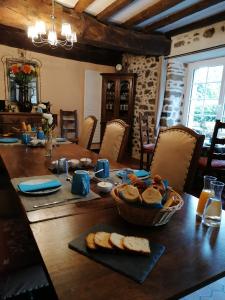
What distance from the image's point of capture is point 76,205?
992 mm

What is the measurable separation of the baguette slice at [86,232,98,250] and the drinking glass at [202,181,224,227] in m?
0.47

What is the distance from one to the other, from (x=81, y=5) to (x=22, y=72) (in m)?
1.81

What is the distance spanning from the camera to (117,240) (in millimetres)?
710

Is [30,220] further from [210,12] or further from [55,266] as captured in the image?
[210,12]

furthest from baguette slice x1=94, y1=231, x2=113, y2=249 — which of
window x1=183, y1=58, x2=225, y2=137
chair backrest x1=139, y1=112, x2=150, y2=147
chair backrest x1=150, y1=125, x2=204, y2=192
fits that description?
window x1=183, y1=58, x2=225, y2=137

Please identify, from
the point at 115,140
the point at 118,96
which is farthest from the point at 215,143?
the point at 118,96

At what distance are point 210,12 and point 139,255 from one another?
3.54m

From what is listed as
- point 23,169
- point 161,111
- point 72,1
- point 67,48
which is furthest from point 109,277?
point 67,48

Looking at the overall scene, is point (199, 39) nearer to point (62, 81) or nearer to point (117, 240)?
point (62, 81)

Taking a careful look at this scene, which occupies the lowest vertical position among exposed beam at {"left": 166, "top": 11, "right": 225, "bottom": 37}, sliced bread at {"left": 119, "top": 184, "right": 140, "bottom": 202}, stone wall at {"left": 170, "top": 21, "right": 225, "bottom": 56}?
sliced bread at {"left": 119, "top": 184, "right": 140, "bottom": 202}

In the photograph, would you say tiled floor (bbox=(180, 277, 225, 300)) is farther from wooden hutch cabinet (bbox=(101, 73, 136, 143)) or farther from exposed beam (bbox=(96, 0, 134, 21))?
wooden hutch cabinet (bbox=(101, 73, 136, 143))

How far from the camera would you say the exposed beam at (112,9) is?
9.51ft

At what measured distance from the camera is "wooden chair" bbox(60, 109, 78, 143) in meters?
4.80

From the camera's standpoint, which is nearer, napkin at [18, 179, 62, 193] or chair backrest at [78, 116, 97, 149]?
napkin at [18, 179, 62, 193]
